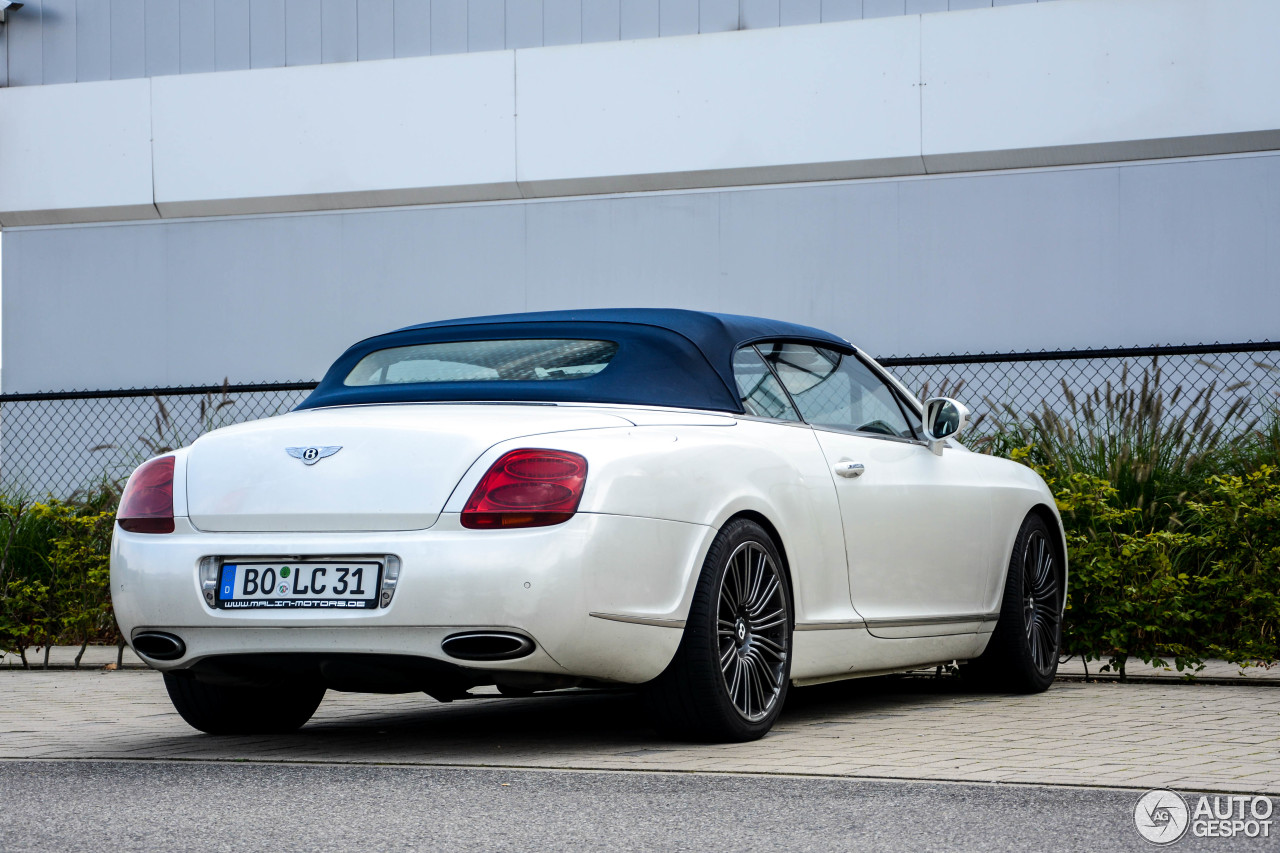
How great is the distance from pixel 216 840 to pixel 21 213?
14.1 m

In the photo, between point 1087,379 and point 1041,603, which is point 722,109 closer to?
point 1087,379

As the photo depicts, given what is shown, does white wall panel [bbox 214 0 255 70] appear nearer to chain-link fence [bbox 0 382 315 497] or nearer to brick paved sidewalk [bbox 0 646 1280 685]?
chain-link fence [bbox 0 382 315 497]

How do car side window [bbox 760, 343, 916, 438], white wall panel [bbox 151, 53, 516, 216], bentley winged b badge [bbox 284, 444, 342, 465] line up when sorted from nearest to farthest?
bentley winged b badge [bbox 284, 444, 342, 465] → car side window [bbox 760, 343, 916, 438] → white wall panel [bbox 151, 53, 516, 216]

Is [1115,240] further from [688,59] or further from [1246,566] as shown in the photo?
[1246,566]

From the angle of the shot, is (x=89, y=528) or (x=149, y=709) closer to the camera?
(x=149, y=709)

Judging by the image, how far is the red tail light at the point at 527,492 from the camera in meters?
4.70

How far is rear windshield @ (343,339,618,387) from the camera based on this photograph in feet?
18.4

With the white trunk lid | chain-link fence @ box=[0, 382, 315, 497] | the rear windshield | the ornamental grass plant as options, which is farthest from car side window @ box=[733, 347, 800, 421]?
chain-link fence @ box=[0, 382, 315, 497]

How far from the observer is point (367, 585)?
4766 mm

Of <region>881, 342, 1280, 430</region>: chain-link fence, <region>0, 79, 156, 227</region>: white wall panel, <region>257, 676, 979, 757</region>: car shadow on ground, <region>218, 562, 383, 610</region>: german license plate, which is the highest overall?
<region>0, 79, 156, 227</region>: white wall panel

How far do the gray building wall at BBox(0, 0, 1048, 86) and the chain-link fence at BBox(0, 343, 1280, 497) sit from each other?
3155 millimetres

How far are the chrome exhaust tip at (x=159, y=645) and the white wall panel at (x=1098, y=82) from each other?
983cm

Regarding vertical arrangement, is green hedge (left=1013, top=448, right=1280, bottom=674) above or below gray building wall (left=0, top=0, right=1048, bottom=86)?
below

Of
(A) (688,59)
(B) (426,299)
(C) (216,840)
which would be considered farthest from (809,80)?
(C) (216,840)
